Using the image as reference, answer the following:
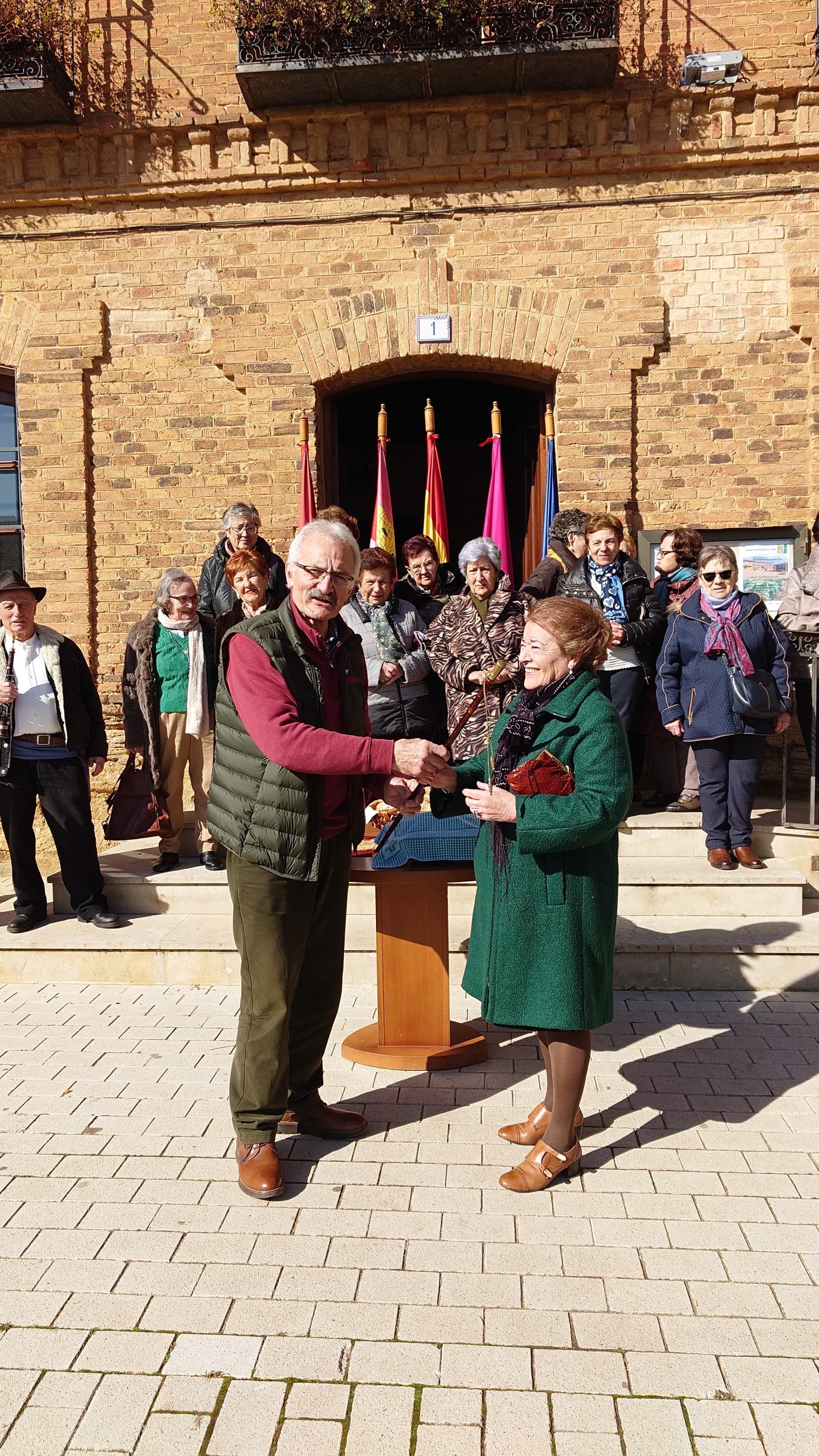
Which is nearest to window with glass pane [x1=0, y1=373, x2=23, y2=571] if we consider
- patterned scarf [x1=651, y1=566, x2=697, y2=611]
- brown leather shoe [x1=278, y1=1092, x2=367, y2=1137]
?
patterned scarf [x1=651, y1=566, x2=697, y2=611]

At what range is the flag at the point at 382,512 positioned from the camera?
816cm

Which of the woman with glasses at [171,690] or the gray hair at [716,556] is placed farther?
the woman with glasses at [171,690]

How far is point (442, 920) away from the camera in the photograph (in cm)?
453

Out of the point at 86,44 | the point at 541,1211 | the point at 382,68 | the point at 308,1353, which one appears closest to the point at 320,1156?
the point at 541,1211

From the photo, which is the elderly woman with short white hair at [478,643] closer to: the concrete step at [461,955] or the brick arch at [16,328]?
the concrete step at [461,955]

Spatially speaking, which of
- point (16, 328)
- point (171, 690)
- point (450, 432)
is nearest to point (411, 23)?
point (450, 432)

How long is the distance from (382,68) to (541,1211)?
24.5 ft

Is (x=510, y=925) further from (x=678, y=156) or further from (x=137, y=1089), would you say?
(x=678, y=156)

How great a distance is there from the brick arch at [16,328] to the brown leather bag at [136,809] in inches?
Answer: 152

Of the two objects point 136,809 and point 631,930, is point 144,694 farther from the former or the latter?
point 631,930

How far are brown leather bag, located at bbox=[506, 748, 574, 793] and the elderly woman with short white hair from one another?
236cm

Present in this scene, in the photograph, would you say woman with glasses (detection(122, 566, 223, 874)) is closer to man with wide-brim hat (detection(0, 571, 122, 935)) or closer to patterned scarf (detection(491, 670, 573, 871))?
man with wide-brim hat (detection(0, 571, 122, 935))

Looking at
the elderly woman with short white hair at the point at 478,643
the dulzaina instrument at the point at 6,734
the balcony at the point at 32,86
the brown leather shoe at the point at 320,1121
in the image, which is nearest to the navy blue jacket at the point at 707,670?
the elderly woman with short white hair at the point at 478,643

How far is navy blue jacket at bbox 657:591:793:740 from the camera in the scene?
6.09 m
